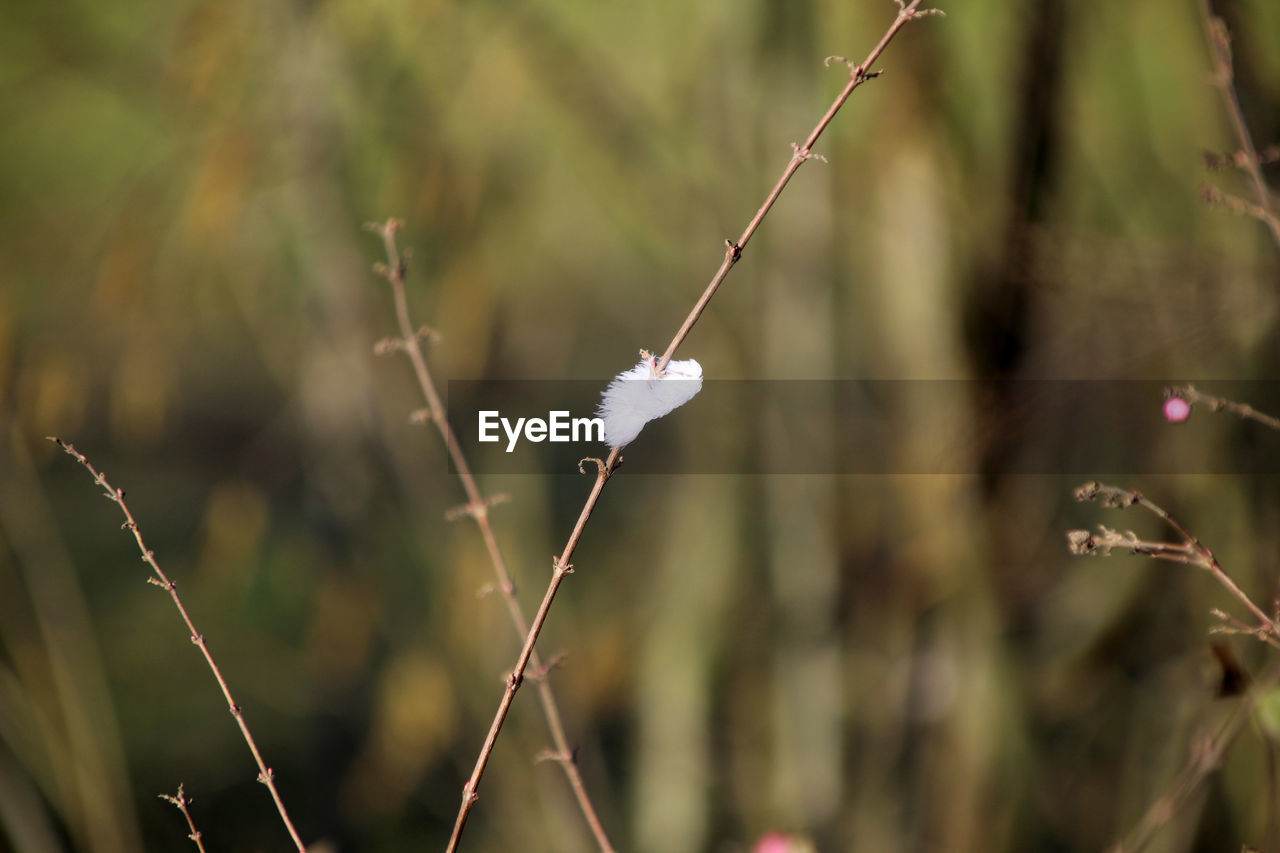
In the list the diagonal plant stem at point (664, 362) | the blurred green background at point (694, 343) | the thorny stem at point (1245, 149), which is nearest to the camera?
the diagonal plant stem at point (664, 362)

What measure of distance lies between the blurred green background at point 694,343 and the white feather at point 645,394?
1.76 feet

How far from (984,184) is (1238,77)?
0.23m

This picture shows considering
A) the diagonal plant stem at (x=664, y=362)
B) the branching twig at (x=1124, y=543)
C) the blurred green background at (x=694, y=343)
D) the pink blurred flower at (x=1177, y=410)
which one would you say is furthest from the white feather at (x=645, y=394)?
the blurred green background at (x=694, y=343)

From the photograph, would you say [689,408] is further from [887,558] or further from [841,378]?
[887,558]

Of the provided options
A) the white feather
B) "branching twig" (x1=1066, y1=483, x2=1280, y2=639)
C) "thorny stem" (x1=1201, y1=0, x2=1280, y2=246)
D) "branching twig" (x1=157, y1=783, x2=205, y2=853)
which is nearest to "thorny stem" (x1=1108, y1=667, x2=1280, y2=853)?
"branching twig" (x1=1066, y1=483, x2=1280, y2=639)

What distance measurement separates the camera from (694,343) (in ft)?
3.73

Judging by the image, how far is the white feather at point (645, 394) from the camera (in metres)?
0.31

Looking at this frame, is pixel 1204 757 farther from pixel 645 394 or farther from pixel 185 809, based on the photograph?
pixel 185 809

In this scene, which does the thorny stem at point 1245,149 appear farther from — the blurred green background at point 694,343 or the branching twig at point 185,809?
the branching twig at point 185,809

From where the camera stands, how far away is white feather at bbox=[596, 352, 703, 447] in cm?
31

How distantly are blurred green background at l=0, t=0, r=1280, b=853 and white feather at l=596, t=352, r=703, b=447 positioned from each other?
0.54 metres

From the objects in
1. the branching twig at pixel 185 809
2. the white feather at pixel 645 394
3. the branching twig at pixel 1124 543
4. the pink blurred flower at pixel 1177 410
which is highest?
the pink blurred flower at pixel 1177 410

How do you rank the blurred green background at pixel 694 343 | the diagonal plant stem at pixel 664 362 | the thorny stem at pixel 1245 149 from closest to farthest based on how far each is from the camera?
the diagonal plant stem at pixel 664 362, the thorny stem at pixel 1245 149, the blurred green background at pixel 694 343

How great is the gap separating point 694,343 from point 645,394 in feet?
2.71
